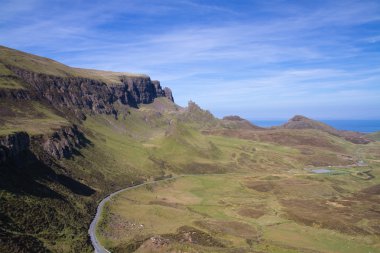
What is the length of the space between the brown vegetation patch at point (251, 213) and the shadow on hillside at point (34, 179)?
247 feet

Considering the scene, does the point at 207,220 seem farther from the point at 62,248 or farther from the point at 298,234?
the point at 62,248

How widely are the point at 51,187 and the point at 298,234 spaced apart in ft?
339

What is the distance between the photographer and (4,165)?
5679 inches

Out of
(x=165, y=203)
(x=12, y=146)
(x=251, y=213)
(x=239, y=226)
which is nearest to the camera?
(x=239, y=226)

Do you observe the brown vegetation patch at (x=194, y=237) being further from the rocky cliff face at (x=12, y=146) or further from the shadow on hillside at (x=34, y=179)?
the rocky cliff face at (x=12, y=146)

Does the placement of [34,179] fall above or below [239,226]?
above

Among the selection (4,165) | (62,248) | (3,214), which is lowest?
(62,248)

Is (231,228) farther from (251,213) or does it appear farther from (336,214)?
(336,214)

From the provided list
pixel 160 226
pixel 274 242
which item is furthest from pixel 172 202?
pixel 274 242

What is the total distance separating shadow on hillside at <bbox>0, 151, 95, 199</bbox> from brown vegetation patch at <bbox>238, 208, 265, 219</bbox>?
7535 cm

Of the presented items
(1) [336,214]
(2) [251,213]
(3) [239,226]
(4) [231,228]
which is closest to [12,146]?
(4) [231,228]

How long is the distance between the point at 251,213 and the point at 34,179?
9728 centimetres

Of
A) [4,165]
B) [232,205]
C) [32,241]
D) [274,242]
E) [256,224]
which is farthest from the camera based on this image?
[232,205]

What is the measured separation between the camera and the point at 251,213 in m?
178
